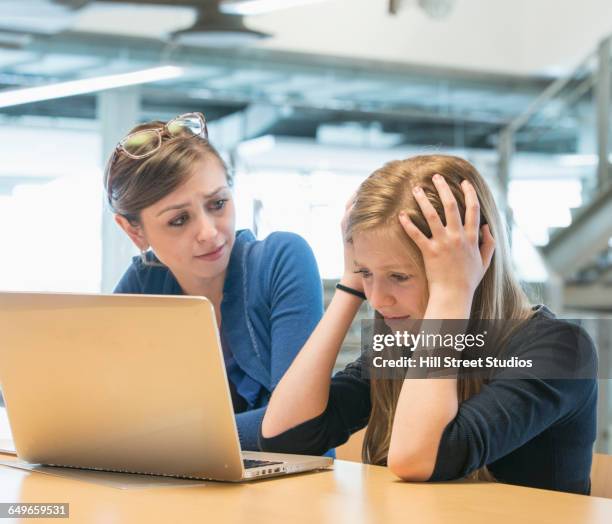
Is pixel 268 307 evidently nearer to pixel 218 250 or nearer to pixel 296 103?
pixel 218 250

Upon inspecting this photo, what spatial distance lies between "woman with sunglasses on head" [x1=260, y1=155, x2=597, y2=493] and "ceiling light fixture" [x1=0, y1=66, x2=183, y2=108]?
17.3 ft

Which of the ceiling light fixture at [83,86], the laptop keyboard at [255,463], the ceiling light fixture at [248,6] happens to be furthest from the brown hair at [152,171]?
the ceiling light fixture at [83,86]

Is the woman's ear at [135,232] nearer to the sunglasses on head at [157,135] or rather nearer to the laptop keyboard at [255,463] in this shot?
the sunglasses on head at [157,135]

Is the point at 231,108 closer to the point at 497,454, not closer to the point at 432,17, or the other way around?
the point at 432,17

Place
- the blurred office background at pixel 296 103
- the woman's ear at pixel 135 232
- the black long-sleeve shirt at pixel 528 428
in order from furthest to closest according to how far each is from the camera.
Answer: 1. the blurred office background at pixel 296 103
2. the woman's ear at pixel 135 232
3. the black long-sleeve shirt at pixel 528 428

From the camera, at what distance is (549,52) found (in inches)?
339

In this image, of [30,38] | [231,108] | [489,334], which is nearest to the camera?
[489,334]

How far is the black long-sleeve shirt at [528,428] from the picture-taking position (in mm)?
1397

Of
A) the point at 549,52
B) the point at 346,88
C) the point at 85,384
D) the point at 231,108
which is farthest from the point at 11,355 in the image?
the point at 549,52

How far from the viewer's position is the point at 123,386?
4.42ft

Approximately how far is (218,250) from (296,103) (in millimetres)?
5829

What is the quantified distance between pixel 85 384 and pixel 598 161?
18.7 ft

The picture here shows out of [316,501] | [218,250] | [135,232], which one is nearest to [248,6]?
[135,232]

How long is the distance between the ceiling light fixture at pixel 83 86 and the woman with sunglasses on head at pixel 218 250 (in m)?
4.66
